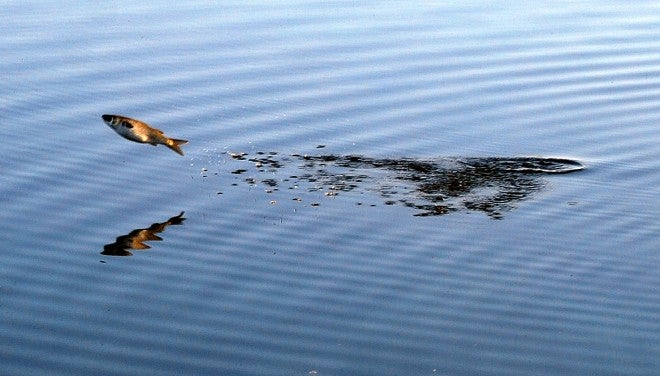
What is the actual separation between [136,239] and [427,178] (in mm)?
4303

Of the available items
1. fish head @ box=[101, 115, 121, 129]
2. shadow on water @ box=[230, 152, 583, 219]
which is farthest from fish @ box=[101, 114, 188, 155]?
shadow on water @ box=[230, 152, 583, 219]

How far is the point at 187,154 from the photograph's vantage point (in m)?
17.4

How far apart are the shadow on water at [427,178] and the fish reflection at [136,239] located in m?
1.95

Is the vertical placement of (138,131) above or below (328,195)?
above

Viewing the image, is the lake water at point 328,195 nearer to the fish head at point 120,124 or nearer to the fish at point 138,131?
the fish at point 138,131

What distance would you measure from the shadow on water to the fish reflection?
1.95 meters

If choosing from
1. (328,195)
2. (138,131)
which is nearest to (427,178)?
(328,195)

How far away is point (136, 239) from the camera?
46.7ft

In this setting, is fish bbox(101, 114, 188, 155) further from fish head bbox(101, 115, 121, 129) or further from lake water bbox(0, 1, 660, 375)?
lake water bbox(0, 1, 660, 375)

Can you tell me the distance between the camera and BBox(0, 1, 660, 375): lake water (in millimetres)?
11797

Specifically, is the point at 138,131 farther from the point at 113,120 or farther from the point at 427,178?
the point at 427,178

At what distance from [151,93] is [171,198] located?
4.95 meters

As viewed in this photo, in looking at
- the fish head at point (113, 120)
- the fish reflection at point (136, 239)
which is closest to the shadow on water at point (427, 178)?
the fish reflection at point (136, 239)

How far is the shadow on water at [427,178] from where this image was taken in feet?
52.2
